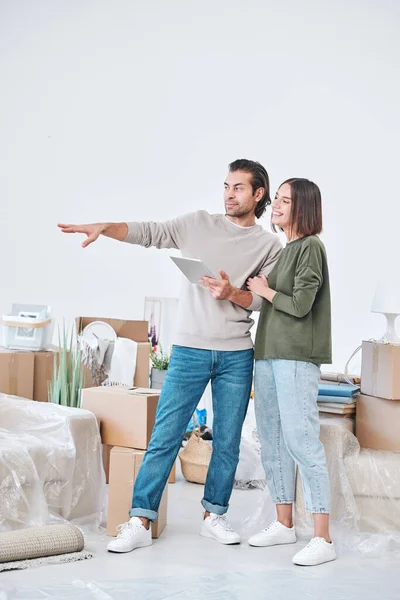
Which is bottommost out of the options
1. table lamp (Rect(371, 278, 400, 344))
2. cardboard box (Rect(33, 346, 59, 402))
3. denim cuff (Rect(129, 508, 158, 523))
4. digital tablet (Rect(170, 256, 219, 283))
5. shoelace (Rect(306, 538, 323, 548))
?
shoelace (Rect(306, 538, 323, 548))

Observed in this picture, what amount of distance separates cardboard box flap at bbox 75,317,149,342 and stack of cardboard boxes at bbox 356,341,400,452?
1566mm

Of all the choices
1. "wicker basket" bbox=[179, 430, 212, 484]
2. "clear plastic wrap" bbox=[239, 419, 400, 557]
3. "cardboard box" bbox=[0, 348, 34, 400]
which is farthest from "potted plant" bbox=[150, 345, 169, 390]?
"clear plastic wrap" bbox=[239, 419, 400, 557]

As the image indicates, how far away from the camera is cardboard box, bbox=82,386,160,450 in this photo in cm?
297

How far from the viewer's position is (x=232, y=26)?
5.38 metres

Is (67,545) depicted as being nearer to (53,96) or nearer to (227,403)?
(227,403)

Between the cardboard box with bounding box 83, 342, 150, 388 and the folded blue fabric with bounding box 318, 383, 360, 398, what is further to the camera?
the cardboard box with bounding box 83, 342, 150, 388

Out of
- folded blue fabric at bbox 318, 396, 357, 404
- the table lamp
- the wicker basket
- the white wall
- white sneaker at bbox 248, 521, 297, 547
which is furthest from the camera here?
the white wall

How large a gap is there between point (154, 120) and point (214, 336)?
322cm

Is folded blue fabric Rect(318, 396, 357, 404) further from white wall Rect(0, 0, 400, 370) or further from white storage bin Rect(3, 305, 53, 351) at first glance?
white wall Rect(0, 0, 400, 370)

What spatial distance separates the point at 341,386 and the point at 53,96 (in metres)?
3.55

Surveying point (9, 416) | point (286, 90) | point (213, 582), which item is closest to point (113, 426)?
point (9, 416)

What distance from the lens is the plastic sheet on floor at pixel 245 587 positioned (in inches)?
86.4

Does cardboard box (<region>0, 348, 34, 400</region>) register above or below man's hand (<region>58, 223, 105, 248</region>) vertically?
below

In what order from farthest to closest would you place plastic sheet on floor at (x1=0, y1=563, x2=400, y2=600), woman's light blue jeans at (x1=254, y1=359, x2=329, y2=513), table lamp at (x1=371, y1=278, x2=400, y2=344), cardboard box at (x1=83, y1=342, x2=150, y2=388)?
cardboard box at (x1=83, y1=342, x2=150, y2=388), table lamp at (x1=371, y1=278, x2=400, y2=344), woman's light blue jeans at (x1=254, y1=359, x2=329, y2=513), plastic sheet on floor at (x1=0, y1=563, x2=400, y2=600)
